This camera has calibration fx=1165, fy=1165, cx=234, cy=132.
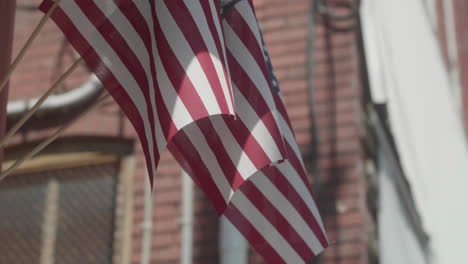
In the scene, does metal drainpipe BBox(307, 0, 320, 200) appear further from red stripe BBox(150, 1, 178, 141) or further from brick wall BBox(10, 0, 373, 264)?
red stripe BBox(150, 1, 178, 141)

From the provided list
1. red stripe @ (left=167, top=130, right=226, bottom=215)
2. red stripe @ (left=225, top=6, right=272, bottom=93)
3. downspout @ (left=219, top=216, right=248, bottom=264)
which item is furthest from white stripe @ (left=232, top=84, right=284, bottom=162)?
downspout @ (left=219, top=216, right=248, bottom=264)

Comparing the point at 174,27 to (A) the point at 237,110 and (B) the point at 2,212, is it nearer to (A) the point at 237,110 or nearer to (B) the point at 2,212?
(A) the point at 237,110

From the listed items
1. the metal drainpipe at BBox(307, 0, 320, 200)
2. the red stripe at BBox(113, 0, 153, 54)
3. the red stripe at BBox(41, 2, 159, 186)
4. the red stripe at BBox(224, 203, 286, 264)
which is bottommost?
the red stripe at BBox(224, 203, 286, 264)

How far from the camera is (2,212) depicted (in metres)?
8.37

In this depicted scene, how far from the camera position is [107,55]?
13.3ft

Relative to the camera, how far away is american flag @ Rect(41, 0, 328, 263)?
12.5 feet

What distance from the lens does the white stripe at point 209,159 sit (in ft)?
14.0

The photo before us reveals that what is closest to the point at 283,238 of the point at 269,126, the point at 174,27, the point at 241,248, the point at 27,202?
the point at 269,126

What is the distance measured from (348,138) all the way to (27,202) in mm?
2364

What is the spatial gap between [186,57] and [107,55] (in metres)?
0.34

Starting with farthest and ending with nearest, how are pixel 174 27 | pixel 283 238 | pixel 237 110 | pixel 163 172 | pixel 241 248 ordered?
pixel 163 172
pixel 241 248
pixel 283 238
pixel 237 110
pixel 174 27

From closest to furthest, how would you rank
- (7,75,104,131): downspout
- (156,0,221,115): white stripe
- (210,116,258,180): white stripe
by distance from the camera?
(156,0,221,115): white stripe → (210,116,258,180): white stripe → (7,75,104,131): downspout

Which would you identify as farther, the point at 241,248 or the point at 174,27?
the point at 241,248

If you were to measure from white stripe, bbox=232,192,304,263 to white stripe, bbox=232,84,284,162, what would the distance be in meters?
0.62
